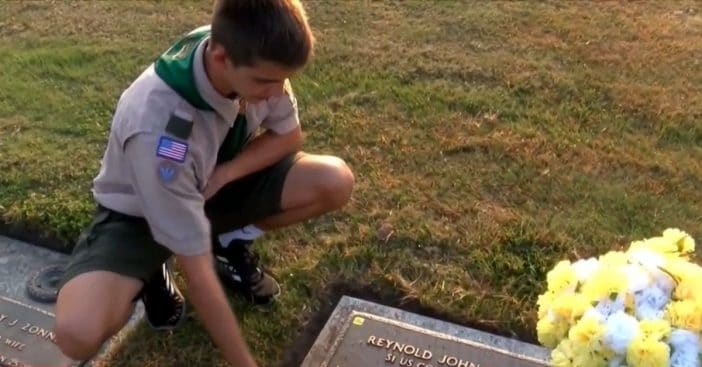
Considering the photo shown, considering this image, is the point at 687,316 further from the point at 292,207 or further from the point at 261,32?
the point at 292,207

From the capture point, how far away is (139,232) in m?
2.58

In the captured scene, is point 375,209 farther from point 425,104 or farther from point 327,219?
point 425,104

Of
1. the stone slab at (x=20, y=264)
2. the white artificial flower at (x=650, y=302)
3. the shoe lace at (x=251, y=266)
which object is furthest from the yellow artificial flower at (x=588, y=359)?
the stone slab at (x=20, y=264)

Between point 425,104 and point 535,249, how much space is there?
1.14 meters

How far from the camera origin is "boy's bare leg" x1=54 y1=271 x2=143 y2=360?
2414mm

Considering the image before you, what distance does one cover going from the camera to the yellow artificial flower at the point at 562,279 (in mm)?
1840

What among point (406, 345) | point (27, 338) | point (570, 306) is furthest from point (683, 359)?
point (27, 338)

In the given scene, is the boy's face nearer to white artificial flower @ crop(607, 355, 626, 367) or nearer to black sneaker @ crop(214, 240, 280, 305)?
black sneaker @ crop(214, 240, 280, 305)

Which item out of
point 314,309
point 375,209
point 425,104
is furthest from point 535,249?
point 425,104

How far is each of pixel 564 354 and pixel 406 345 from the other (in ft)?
3.21

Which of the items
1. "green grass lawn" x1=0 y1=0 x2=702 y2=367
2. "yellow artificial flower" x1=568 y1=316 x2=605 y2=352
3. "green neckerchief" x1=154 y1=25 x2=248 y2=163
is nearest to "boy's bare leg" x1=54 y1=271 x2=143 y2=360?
"green grass lawn" x1=0 y1=0 x2=702 y2=367

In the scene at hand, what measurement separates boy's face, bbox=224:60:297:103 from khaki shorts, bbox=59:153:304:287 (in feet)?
1.89

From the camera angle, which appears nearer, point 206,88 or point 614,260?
point 614,260

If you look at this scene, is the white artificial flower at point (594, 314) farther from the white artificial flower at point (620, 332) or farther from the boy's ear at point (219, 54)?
the boy's ear at point (219, 54)
